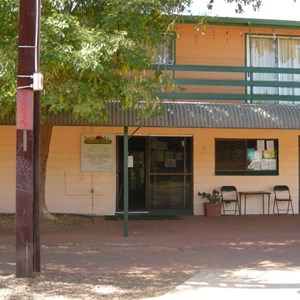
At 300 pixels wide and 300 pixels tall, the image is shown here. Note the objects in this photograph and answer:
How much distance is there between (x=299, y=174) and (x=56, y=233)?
289 inches

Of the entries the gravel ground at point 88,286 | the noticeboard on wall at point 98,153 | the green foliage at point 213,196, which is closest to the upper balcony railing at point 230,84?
the noticeboard on wall at point 98,153

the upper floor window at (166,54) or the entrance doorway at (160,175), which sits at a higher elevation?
the upper floor window at (166,54)

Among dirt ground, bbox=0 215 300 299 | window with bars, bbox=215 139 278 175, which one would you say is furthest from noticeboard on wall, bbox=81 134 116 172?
window with bars, bbox=215 139 278 175

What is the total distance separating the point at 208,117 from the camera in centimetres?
1245

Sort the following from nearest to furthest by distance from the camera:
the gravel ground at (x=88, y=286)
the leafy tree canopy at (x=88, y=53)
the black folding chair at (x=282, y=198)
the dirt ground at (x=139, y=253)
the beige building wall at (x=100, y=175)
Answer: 1. the gravel ground at (x=88, y=286)
2. the dirt ground at (x=139, y=253)
3. the leafy tree canopy at (x=88, y=53)
4. the beige building wall at (x=100, y=175)
5. the black folding chair at (x=282, y=198)

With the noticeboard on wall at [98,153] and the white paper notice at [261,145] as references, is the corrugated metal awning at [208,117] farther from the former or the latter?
the noticeboard on wall at [98,153]

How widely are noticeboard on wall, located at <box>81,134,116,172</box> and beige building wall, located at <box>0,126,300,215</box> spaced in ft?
0.44

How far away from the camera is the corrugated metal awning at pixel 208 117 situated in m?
11.7

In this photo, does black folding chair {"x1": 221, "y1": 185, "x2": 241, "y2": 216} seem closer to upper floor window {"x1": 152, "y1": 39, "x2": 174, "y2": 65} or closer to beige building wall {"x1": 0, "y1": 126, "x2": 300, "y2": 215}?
beige building wall {"x1": 0, "y1": 126, "x2": 300, "y2": 215}

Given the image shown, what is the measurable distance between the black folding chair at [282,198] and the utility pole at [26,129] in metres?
9.23

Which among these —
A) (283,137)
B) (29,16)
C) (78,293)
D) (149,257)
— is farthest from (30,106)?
(283,137)

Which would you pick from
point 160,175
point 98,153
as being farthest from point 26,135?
point 160,175

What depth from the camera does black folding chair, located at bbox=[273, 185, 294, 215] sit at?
15328 millimetres

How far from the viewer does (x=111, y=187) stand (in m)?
14.9
